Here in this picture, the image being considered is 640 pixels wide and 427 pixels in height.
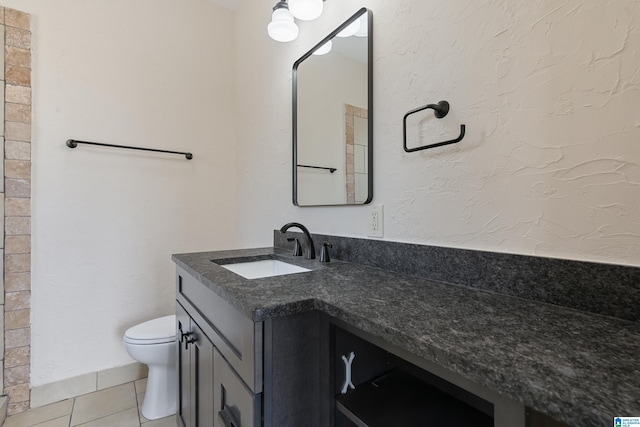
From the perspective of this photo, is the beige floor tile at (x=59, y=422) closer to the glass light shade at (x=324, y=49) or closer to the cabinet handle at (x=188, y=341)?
the cabinet handle at (x=188, y=341)

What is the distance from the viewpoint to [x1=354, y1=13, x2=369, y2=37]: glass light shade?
123 centimetres

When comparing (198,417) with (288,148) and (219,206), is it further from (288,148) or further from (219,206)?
(219,206)

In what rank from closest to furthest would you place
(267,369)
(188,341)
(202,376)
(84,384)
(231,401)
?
(267,369) < (231,401) < (202,376) < (188,341) < (84,384)

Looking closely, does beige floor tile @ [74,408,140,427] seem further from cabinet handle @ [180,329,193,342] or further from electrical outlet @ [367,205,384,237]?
electrical outlet @ [367,205,384,237]

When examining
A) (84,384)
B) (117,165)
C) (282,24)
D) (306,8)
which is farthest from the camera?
(117,165)

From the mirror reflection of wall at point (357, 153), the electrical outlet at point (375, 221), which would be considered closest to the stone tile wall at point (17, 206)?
the mirror reflection of wall at point (357, 153)

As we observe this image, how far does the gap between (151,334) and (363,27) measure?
182 centimetres

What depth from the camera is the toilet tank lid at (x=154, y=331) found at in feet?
5.36

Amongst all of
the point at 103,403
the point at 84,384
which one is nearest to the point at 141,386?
the point at 103,403

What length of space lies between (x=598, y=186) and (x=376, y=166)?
668mm


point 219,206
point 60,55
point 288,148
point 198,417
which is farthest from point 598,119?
→ point 60,55

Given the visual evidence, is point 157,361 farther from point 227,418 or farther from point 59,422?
point 227,418

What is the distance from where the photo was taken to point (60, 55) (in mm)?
1839

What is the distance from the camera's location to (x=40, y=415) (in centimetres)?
168
